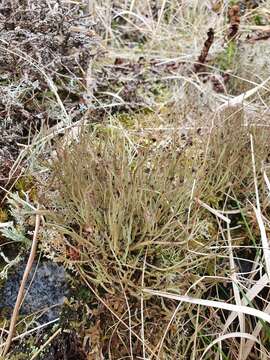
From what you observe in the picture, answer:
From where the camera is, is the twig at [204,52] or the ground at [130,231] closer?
the ground at [130,231]

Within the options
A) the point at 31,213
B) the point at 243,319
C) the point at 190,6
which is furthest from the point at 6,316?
the point at 190,6

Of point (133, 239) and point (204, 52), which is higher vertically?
point (204, 52)

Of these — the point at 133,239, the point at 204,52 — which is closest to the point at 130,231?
the point at 133,239

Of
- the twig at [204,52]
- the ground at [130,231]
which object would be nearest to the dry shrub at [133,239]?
the ground at [130,231]

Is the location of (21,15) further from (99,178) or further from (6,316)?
(6,316)

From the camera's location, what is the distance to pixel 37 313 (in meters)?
1.37

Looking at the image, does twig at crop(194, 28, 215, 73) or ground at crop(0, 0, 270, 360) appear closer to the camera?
ground at crop(0, 0, 270, 360)

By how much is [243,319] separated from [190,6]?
1.77 m

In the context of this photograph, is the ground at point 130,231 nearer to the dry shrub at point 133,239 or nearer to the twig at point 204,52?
the dry shrub at point 133,239

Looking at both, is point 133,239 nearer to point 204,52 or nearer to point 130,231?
point 130,231

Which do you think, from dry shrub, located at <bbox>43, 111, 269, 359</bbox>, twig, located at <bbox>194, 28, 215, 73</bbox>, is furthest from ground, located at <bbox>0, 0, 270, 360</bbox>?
twig, located at <bbox>194, 28, 215, 73</bbox>

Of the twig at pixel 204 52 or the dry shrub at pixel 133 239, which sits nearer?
the dry shrub at pixel 133 239

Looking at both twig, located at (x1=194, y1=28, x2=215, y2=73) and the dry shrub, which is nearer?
the dry shrub

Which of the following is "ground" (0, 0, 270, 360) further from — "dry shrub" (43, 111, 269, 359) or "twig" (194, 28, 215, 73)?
"twig" (194, 28, 215, 73)
